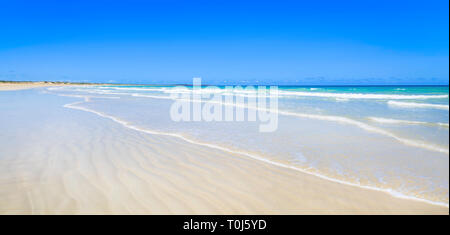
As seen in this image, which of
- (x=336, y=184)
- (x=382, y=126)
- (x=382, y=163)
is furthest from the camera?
(x=382, y=126)

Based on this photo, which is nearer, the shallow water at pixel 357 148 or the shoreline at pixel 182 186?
the shoreline at pixel 182 186

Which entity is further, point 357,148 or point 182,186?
point 357,148

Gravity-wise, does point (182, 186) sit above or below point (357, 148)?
below

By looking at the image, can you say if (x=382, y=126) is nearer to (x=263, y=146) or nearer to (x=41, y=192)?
(x=263, y=146)

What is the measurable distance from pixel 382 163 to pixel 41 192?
4945 millimetres

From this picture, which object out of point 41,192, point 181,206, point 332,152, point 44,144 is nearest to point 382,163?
point 332,152

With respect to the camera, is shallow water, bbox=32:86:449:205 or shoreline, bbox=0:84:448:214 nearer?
shoreline, bbox=0:84:448:214

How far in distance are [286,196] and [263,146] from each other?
7.53 ft

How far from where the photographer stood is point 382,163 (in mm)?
4051

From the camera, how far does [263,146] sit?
521 cm

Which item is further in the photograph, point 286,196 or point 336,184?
point 336,184

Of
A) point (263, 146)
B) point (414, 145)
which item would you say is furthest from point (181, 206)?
point (414, 145)
